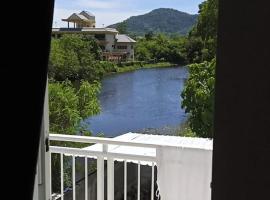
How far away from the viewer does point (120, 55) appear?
17.7 feet

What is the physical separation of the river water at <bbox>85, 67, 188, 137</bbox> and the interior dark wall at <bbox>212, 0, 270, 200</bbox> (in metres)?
5.25

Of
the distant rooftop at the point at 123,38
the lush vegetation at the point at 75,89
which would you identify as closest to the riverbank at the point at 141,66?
the distant rooftop at the point at 123,38

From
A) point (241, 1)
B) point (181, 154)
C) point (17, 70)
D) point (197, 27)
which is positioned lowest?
point (181, 154)

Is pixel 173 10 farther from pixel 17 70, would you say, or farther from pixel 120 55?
pixel 17 70

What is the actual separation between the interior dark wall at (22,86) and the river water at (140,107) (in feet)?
18.7

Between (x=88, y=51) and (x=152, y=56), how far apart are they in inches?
73.3

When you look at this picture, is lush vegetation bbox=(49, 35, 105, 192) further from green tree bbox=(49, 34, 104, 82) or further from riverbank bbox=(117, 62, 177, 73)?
riverbank bbox=(117, 62, 177, 73)

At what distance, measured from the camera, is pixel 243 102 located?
3.36 feet

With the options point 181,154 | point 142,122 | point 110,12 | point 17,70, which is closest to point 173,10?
point 110,12

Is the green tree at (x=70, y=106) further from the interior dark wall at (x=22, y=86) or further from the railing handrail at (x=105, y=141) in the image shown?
the interior dark wall at (x=22, y=86)

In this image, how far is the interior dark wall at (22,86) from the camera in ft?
1.79

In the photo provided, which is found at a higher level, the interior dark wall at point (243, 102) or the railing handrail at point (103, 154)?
the interior dark wall at point (243, 102)

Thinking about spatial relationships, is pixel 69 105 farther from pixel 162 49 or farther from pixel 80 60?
pixel 162 49

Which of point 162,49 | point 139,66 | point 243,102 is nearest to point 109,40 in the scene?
point 139,66
